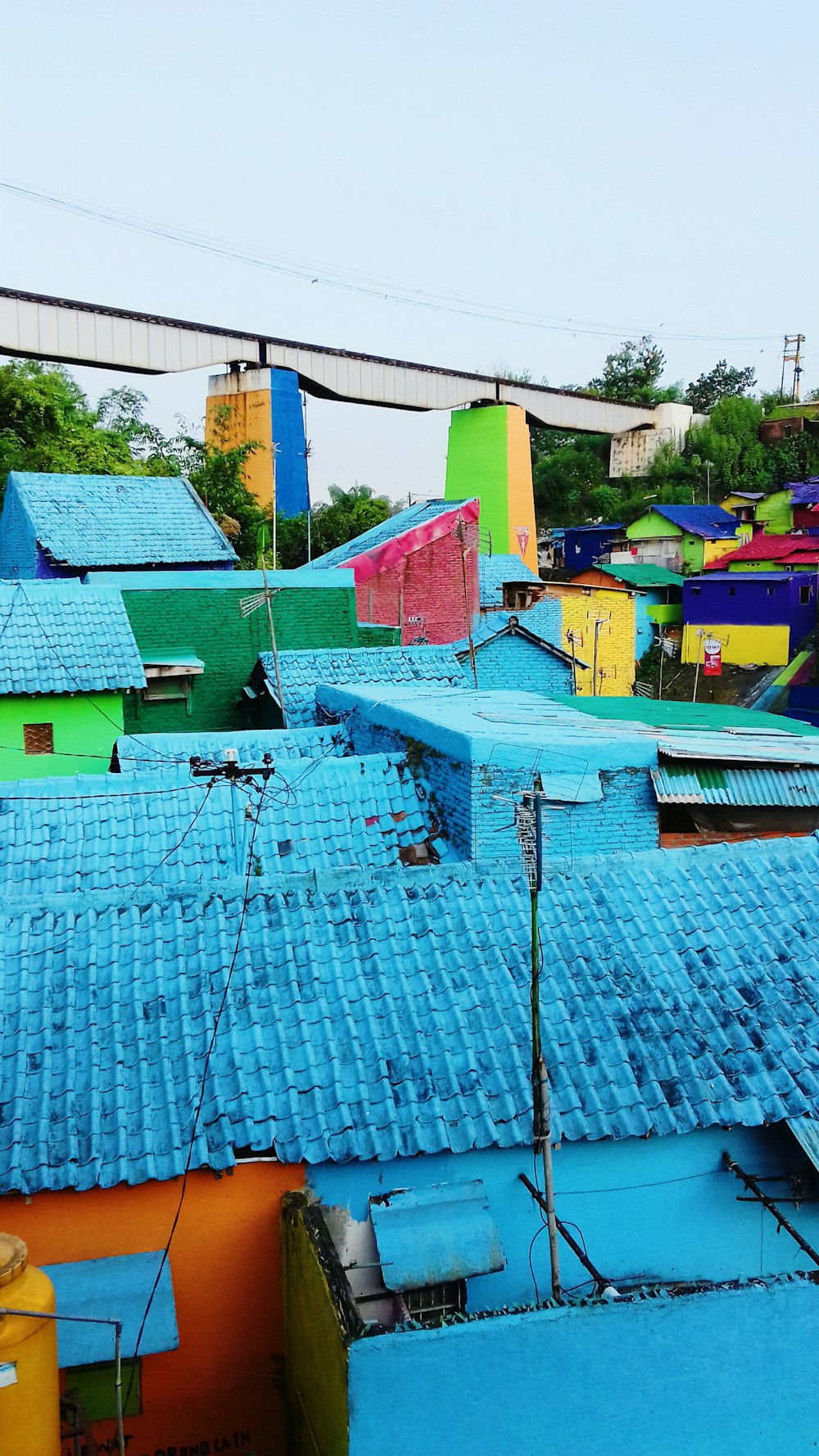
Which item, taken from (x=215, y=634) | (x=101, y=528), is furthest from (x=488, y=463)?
(x=215, y=634)

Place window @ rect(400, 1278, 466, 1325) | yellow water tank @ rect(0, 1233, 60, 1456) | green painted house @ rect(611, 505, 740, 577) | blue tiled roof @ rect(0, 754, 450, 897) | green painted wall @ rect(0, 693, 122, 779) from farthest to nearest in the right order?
1. green painted house @ rect(611, 505, 740, 577)
2. green painted wall @ rect(0, 693, 122, 779)
3. blue tiled roof @ rect(0, 754, 450, 897)
4. window @ rect(400, 1278, 466, 1325)
5. yellow water tank @ rect(0, 1233, 60, 1456)

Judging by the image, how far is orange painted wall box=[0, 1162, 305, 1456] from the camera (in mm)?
5191

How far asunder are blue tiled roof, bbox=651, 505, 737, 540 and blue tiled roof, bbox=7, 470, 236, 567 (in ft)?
77.2

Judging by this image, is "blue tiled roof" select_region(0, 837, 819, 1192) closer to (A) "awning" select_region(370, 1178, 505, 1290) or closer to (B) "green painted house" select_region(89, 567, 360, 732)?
(A) "awning" select_region(370, 1178, 505, 1290)

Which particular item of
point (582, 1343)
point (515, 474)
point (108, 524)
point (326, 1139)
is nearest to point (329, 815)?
point (326, 1139)

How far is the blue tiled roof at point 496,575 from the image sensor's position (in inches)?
973

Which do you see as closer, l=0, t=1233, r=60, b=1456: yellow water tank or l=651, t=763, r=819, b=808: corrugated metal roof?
l=0, t=1233, r=60, b=1456: yellow water tank

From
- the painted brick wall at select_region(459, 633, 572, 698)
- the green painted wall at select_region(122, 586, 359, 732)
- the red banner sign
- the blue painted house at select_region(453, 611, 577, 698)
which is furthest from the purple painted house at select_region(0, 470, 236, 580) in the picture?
the red banner sign

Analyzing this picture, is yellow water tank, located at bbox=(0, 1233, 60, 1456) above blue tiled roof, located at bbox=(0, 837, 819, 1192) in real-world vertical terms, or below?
below

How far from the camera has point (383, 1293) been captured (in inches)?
202

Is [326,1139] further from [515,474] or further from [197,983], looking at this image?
[515,474]

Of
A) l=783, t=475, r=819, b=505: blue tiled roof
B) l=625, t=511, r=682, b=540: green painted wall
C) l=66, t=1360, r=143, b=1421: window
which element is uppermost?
l=783, t=475, r=819, b=505: blue tiled roof

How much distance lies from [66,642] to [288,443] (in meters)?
15.4

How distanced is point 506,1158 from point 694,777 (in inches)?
173
